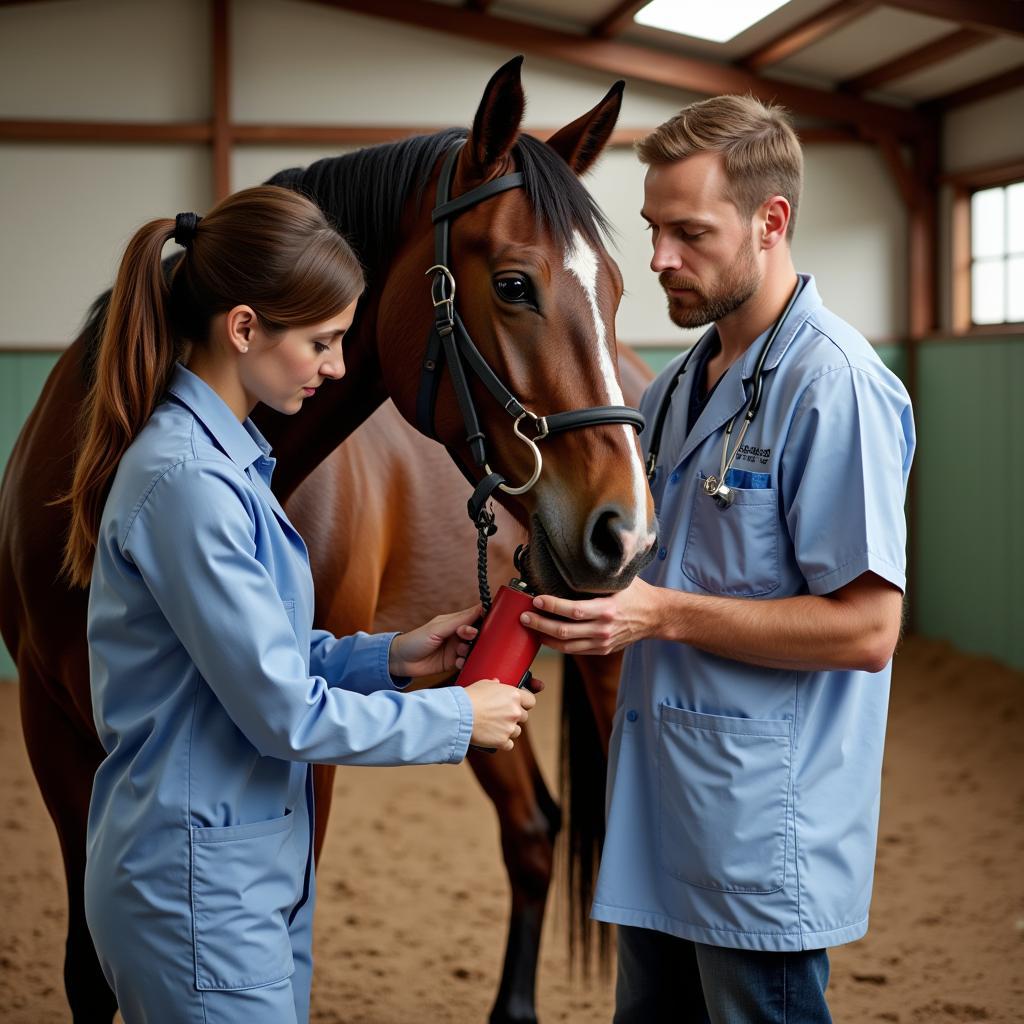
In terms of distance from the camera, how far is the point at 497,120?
1.48 metres

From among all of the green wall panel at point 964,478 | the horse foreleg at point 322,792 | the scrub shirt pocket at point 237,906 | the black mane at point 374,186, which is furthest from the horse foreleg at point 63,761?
the green wall panel at point 964,478

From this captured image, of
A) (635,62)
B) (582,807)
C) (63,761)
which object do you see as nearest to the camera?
(63,761)

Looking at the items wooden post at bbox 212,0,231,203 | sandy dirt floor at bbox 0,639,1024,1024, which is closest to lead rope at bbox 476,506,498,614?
sandy dirt floor at bbox 0,639,1024,1024

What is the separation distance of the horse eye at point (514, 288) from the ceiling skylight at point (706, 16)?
191 inches

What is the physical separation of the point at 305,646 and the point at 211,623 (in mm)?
227

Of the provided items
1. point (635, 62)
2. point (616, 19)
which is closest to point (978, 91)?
point (635, 62)

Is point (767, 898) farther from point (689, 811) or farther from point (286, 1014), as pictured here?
point (286, 1014)

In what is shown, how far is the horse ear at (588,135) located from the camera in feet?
5.27

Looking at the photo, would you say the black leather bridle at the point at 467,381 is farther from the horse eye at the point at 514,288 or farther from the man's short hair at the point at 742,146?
the man's short hair at the point at 742,146

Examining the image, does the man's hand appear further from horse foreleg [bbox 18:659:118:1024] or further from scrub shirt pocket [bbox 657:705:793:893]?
horse foreleg [bbox 18:659:118:1024]

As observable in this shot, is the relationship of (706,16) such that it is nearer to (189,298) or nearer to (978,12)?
(978,12)

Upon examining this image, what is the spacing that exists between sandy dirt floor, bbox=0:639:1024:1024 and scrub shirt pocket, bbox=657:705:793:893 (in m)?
1.49

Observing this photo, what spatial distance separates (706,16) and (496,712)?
564 cm

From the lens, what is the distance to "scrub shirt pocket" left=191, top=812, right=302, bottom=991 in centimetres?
112
